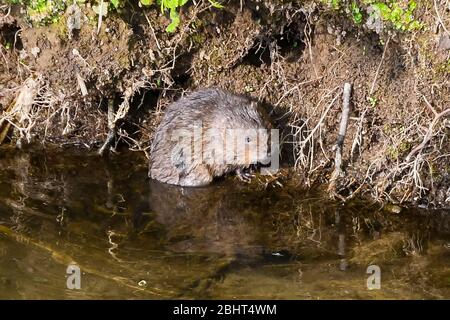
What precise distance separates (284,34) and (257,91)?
557mm

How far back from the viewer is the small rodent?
5.72 m

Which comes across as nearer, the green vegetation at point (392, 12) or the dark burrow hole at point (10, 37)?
the green vegetation at point (392, 12)

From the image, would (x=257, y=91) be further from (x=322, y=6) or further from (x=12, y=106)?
(x=12, y=106)

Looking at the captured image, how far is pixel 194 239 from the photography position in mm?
4914

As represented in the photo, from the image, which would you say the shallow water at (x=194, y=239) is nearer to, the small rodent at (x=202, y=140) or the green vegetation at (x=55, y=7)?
the small rodent at (x=202, y=140)

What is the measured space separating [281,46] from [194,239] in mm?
2073

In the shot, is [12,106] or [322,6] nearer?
[322,6]

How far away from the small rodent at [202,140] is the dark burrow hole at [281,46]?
1.72 ft

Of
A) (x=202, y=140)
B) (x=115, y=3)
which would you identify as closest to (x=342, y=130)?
(x=202, y=140)

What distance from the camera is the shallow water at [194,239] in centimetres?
432

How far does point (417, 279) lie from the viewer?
4.47m

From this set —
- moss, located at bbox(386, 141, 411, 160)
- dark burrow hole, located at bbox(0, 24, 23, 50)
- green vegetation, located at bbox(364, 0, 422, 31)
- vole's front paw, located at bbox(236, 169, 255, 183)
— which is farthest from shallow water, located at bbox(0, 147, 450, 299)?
green vegetation, located at bbox(364, 0, 422, 31)

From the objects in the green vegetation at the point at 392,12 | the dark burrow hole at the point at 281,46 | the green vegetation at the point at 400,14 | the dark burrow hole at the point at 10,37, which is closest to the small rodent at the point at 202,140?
the dark burrow hole at the point at 281,46
